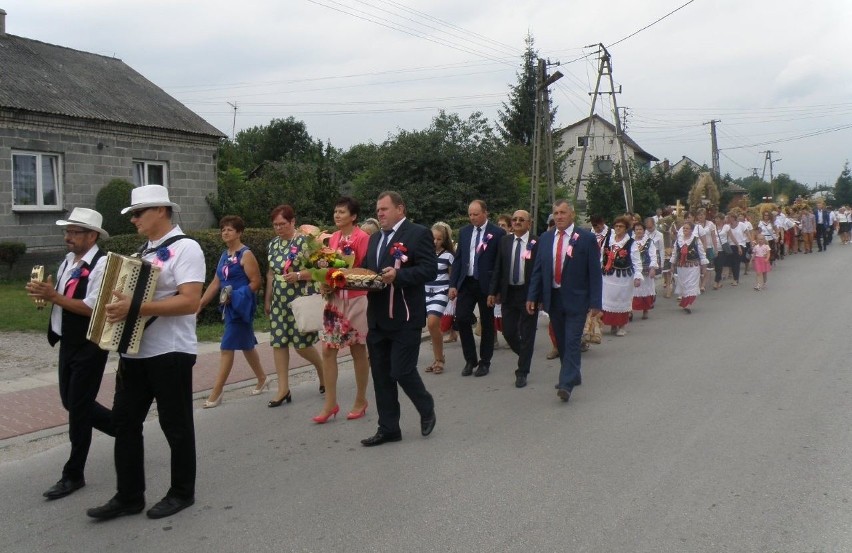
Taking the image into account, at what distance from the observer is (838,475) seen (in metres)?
5.39

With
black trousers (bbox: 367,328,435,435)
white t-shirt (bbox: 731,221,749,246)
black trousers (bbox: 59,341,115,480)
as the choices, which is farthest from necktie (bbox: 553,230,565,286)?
white t-shirt (bbox: 731,221,749,246)

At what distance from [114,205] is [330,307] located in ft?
45.6

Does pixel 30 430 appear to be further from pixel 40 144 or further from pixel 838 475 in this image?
pixel 40 144

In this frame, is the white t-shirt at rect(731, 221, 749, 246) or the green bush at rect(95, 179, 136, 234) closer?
the green bush at rect(95, 179, 136, 234)

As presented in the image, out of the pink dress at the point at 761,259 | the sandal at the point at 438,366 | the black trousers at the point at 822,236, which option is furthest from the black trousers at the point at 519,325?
the black trousers at the point at 822,236

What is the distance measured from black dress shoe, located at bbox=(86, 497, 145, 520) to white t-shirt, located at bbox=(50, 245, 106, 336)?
3.86 feet

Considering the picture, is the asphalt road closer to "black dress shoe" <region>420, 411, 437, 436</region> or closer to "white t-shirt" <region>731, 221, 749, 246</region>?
"black dress shoe" <region>420, 411, 437, 436</region>

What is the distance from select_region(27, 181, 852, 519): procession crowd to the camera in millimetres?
4781

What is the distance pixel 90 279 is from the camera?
5203 mm

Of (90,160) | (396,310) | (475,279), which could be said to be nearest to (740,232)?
(475,279)

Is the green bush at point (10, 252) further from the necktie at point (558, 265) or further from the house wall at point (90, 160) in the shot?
the necktie at point (558, 265)

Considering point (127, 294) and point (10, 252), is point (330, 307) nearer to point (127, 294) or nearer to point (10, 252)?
point (127, 294)

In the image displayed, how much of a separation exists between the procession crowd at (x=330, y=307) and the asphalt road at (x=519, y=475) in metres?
0.29

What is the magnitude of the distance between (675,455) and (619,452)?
1.29ft
